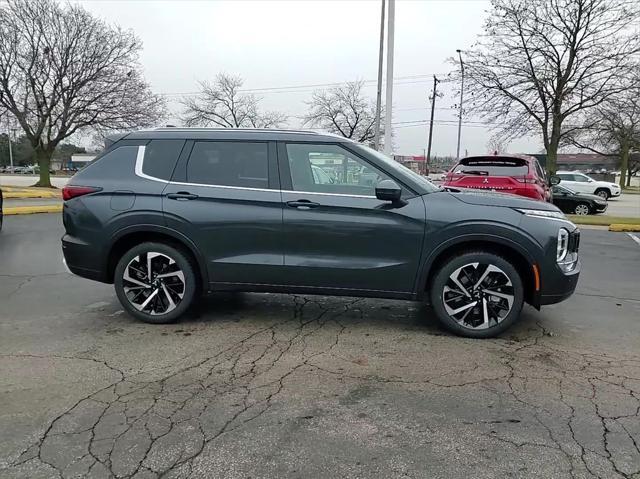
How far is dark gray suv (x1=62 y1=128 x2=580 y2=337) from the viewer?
4.36 m

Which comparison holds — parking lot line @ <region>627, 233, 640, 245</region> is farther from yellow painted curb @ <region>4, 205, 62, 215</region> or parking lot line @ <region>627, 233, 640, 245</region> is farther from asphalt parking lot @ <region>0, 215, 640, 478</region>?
yellow painted curb @ <region>4, 205, 62, 215</region>

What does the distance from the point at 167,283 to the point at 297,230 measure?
134 centimetres

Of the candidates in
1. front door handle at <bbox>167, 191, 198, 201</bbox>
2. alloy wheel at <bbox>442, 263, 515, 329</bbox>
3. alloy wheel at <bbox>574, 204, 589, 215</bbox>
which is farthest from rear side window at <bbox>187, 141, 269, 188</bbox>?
alloy wheel at <bbox>574, 204, 589, 215</bbox>

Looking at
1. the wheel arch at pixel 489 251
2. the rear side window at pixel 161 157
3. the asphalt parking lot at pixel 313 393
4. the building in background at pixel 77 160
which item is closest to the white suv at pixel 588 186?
the asphalt parking lot at pixel 313 393

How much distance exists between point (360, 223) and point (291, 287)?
863mm

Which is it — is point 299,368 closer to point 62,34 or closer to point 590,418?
point 590,418

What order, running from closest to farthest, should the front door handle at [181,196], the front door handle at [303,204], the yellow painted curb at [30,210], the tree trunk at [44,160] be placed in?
the front door handle at [303,204] → the front door handle at [181,196] → the yellow painted curb at [30,210] → the tree trunk at [44,160]

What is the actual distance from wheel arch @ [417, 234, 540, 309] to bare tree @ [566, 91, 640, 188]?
1481cm

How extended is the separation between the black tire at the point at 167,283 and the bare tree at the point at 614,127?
647 inches

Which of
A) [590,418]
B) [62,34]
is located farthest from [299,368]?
[62,34]

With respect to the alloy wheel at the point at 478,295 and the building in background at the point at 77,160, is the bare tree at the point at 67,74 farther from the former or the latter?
the building in background at the point at 77,160

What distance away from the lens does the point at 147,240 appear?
190 inches

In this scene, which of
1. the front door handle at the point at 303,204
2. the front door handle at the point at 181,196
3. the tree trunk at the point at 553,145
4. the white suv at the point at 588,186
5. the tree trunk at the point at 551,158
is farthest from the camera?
the white suv at the point at 588,186

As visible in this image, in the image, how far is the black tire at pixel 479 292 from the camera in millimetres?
4355
